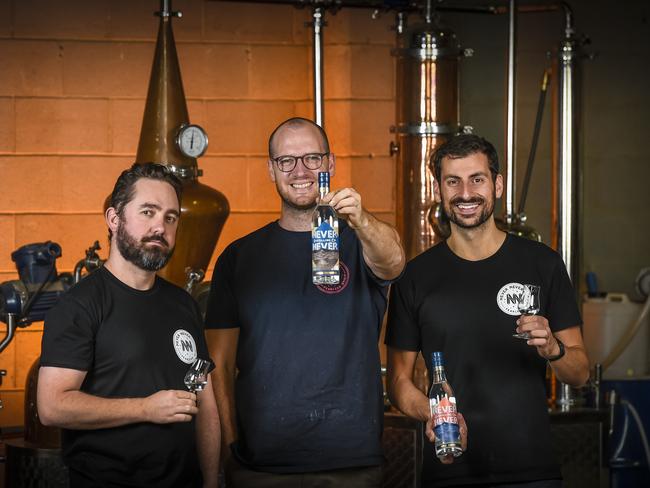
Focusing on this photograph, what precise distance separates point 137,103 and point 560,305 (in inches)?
112

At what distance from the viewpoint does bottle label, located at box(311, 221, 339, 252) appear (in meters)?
2.64

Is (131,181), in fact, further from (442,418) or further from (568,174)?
(568,174)

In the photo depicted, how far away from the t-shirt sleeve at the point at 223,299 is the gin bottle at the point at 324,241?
0.29 meters

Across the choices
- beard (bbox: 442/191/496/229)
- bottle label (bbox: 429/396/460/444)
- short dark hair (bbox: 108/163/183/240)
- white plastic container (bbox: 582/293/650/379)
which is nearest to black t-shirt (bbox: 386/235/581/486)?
beard (bbox: 442/191/496/229)

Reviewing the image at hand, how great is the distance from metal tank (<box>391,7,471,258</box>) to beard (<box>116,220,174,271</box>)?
5.96ft

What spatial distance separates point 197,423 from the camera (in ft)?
9.37

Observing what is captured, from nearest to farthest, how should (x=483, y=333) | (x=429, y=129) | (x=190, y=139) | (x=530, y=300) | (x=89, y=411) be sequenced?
(x=89, y=411)
(x=530, y=300)
(x=483, y=333)
(x=190, y=139)
(x=429, y=129)

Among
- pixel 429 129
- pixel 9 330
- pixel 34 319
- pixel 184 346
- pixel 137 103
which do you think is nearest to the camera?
pixel 184 346

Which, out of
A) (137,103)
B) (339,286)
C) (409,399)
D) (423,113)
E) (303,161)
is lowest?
(409,399)

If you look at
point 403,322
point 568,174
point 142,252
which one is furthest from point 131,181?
point 568,174

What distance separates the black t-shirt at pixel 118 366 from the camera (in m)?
2.54

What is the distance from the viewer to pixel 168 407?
2.52 meters

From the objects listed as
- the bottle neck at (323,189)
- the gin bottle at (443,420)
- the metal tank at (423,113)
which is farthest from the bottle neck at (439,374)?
the metal tank at (423,113)

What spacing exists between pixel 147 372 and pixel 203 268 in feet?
5.32
